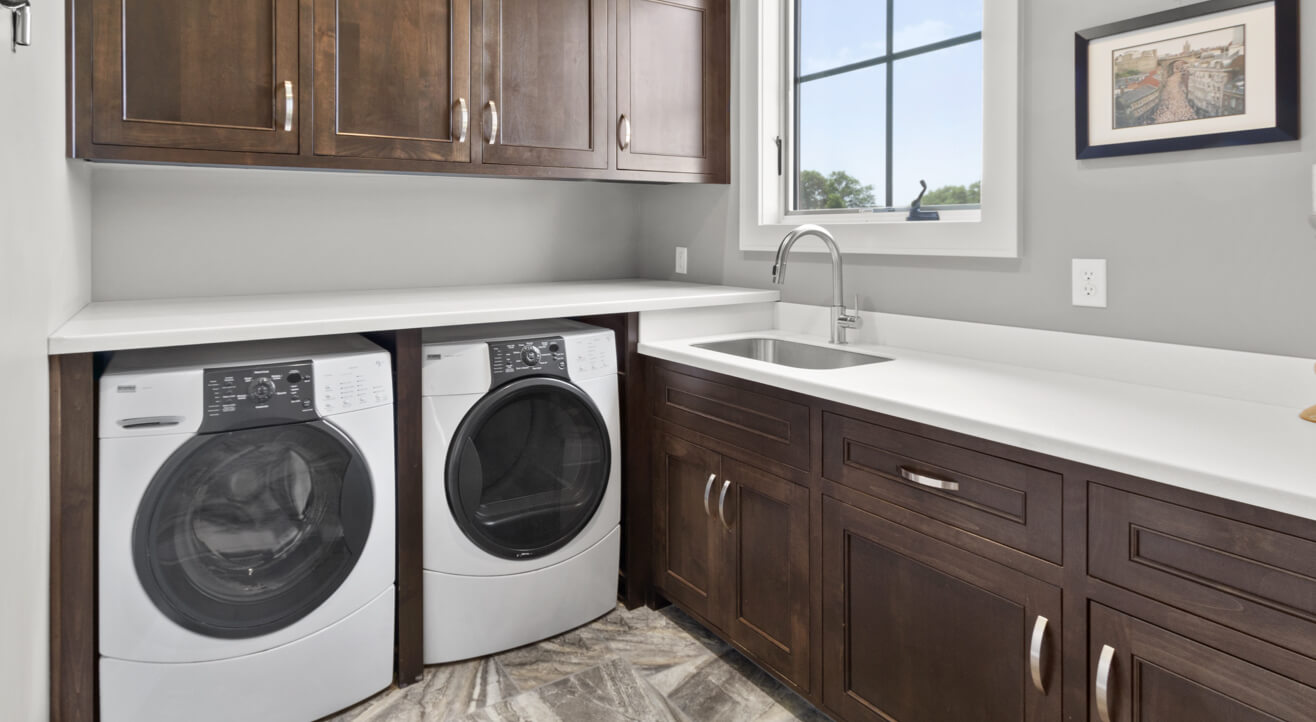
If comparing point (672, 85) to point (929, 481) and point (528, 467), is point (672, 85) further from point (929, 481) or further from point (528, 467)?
point (929, 481)

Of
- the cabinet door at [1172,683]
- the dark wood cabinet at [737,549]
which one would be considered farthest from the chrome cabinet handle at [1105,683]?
the dark wood cabinet at [737,549]

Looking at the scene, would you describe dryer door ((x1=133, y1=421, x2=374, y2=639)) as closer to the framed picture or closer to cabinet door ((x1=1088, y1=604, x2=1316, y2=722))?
cabinet door ((x1=1088, y1=604, x2=1316, y2=722))

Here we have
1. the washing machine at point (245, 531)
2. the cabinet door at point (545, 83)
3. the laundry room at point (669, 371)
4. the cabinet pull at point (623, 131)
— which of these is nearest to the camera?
the laundry room at point (669, 371)

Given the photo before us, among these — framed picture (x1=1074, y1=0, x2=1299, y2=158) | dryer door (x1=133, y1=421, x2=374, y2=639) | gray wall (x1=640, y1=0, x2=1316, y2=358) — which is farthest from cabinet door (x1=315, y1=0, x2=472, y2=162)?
framed picture (x1=1074, y1=0, x2=1299, y2=158)

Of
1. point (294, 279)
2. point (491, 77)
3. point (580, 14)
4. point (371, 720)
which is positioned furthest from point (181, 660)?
point (580, 14)

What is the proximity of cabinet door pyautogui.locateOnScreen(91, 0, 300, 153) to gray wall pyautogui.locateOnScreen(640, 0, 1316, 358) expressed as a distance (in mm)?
1737

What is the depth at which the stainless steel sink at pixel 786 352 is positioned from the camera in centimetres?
228

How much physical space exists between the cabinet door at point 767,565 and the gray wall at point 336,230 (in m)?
1.38

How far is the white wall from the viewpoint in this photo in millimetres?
1205

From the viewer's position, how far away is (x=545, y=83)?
249 cm

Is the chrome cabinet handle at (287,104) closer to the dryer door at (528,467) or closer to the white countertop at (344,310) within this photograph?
the white countertop at (344,310)

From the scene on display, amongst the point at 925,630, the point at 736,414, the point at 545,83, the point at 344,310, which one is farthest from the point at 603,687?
the point at 545,83

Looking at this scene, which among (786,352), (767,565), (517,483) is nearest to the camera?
(767,565)

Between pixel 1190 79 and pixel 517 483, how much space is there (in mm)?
1810
